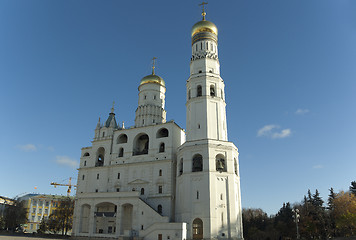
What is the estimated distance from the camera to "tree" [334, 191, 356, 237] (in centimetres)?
3266

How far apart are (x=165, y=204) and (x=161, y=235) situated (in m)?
5.53

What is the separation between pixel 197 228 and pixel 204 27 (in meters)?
27.0

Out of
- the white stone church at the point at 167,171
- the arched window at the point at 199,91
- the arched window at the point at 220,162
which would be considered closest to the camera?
the white stone church at the point at 167,171

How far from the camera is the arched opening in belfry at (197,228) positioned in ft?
101

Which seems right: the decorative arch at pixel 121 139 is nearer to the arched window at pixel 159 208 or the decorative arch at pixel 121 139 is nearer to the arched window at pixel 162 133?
the arched window at pixel 162 133

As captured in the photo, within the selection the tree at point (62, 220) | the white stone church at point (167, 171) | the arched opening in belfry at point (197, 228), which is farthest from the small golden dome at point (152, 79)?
the tree at point (62, 220)

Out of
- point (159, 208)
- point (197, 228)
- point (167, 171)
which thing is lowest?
point (197, 228)

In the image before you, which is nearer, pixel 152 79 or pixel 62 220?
pixel 152 79

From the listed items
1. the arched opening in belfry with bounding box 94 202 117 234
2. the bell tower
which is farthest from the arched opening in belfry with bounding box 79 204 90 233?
the bell tower

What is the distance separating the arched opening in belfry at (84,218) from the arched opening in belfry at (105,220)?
1.78 metres

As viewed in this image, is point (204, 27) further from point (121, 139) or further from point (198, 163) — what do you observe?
point (121, 139)

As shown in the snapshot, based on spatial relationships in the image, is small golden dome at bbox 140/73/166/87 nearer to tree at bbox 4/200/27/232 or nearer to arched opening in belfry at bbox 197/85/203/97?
arched opening in belfry at bbox 197/85/203/97

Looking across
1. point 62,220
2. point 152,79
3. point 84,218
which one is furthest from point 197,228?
point 62,220

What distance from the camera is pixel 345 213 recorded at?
3631cm
